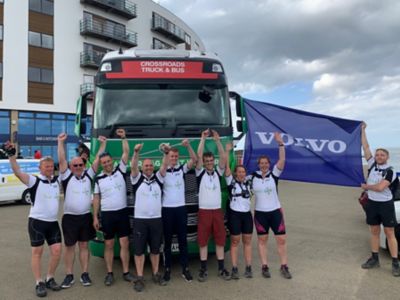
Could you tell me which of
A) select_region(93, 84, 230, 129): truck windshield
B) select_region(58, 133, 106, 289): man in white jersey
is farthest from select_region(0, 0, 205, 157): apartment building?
select_region(58, 133, 106, 289): man in white jersey

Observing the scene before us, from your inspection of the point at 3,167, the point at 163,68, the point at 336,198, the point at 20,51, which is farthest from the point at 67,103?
the point at 163,68

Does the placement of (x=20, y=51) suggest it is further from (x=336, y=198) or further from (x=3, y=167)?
(x=336, y=198)

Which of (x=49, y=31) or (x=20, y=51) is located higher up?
(x=49, y=31)

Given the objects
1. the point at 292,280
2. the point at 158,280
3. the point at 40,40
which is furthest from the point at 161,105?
the point at 40,40

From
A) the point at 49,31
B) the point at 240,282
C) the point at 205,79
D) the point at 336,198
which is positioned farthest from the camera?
the point at 49,31

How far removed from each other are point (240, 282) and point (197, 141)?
2198 mm

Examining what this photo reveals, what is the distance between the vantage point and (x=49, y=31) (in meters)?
32.2

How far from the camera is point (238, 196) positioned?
227 inches

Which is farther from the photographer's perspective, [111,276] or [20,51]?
[20,51]

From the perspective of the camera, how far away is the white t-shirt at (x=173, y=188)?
5516 millimetres

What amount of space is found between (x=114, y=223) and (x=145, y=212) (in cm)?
51

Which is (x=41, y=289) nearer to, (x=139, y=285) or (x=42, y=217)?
(x=42, y=217)

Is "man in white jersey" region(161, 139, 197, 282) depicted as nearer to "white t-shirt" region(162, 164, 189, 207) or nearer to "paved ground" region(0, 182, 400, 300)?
"white t-shirt" region(162, 164, 189, 207)

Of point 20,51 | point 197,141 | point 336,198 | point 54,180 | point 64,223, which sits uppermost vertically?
point 20,51
